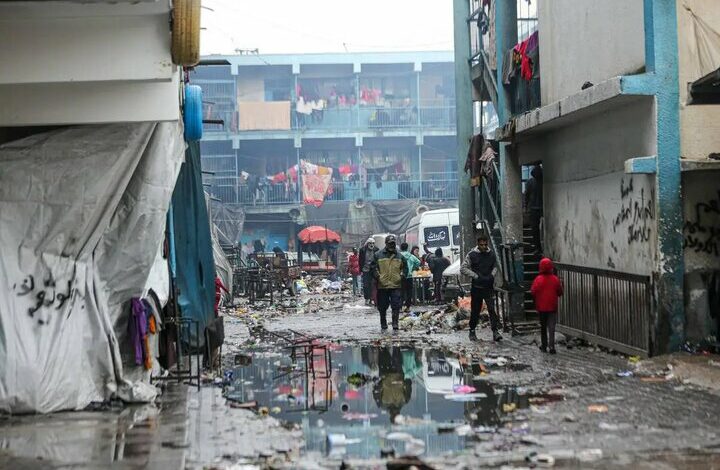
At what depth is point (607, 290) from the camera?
14406 mm

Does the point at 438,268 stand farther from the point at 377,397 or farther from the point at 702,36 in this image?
the point at 377,397

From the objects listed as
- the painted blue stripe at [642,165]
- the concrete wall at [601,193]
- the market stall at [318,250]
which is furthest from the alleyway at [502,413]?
the market stall at [318,250]

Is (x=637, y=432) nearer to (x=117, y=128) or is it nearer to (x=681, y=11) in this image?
(x=117, y=128)

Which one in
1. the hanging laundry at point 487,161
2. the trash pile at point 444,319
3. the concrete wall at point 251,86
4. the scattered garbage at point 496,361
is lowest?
the trash pile at point 444,319

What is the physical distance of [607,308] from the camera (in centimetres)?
1438

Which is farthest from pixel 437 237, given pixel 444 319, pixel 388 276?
pixel 388 276

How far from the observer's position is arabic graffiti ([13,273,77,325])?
31.7ft

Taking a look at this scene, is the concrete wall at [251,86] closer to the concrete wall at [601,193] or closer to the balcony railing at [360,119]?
the balcony railing at [360,119]

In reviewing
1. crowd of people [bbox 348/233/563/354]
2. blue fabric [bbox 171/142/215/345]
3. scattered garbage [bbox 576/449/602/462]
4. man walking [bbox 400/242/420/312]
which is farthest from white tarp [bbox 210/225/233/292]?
scattered garbage [bbox 576/449/602/462]

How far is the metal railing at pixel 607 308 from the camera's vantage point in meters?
13.1

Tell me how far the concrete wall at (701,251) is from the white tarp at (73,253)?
22.6ft

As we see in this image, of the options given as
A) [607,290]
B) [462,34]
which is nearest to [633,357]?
[607,290]

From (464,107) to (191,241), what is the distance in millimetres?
12010

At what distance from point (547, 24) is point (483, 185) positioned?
5490 mm
